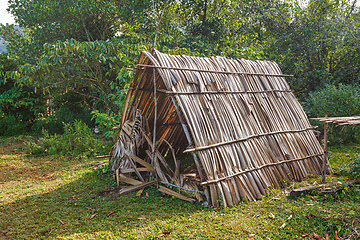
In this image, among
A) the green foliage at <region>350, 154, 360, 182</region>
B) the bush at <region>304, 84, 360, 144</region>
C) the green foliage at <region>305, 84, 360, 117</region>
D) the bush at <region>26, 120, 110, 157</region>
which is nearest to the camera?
the green foliage at <region>350, 154, 360, 182</region>

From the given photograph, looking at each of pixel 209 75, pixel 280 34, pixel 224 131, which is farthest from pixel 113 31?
pixel 224 131

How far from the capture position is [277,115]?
5.27 metres

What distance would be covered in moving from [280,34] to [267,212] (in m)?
10.2

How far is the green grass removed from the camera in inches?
127

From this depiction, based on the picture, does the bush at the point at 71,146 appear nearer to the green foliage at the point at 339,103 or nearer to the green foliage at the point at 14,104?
the green foliage at the point at 14,104

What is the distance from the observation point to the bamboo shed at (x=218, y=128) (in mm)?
4098

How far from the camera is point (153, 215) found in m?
3.75

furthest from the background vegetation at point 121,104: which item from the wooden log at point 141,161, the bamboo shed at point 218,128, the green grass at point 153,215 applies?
the wooden log at point 141,161

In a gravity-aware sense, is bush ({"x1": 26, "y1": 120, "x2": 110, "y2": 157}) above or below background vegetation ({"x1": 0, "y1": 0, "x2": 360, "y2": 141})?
below

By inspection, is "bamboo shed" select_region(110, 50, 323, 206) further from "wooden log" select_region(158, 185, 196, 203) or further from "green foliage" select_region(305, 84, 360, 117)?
"green foliage" select_region(305, 84, 360, 117)

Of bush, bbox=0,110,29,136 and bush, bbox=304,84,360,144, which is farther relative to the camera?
bush, bbox=0,110,29,136

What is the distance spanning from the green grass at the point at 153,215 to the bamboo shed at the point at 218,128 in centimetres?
32

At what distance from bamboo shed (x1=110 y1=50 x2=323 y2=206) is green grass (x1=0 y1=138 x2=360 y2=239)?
316mm

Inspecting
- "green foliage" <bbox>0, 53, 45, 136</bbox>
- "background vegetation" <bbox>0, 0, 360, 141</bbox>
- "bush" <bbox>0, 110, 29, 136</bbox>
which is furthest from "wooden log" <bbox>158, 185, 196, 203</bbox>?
"bush" <bbox>0, 110, 29, 136</bbox>
